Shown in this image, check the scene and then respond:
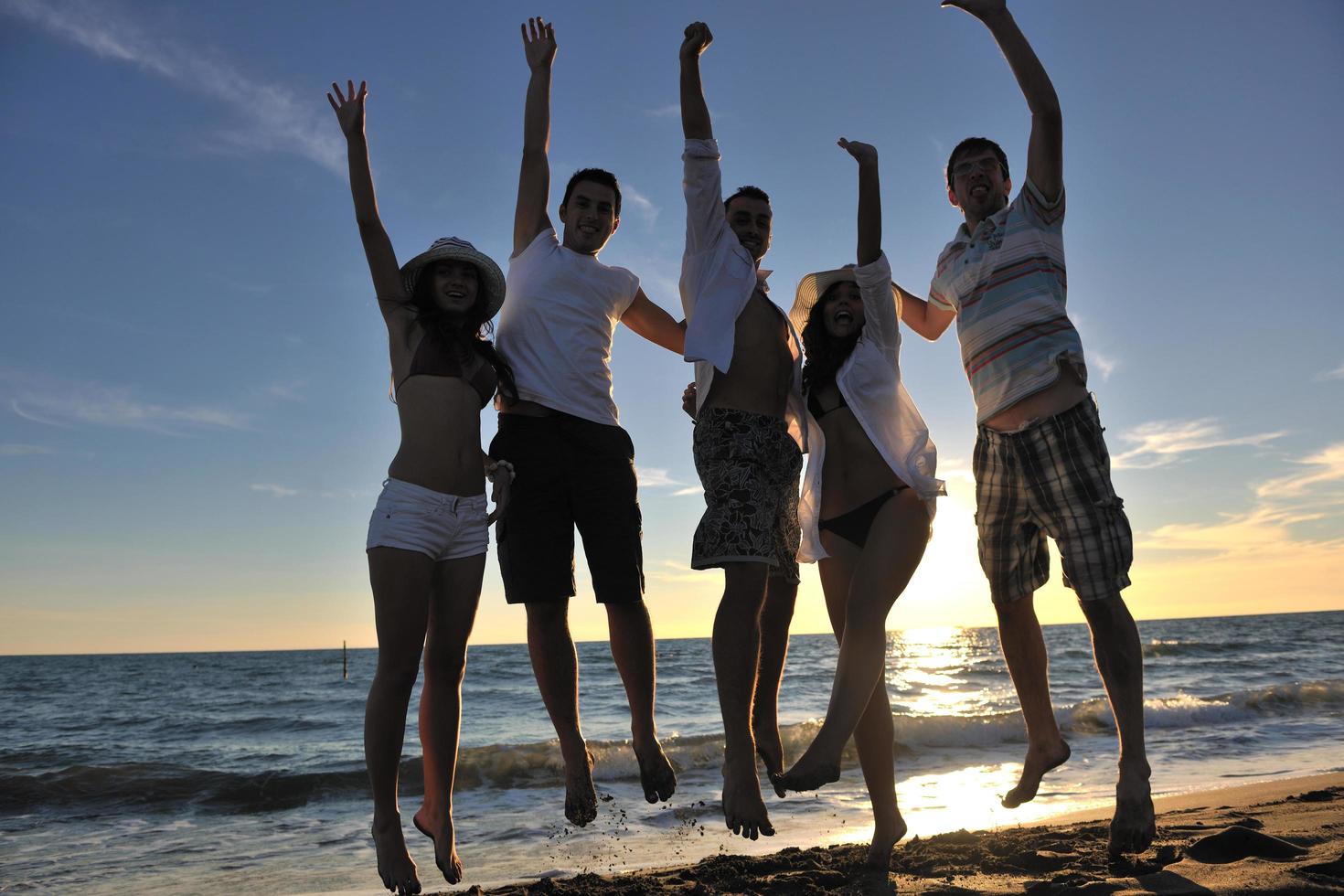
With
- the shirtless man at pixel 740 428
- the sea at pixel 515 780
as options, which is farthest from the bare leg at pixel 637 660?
the sea at pixel 515 780

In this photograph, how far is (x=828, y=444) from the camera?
412 cm

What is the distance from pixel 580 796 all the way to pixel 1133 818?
7.06 ft

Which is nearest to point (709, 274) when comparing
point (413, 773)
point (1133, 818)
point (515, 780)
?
point (1133, 818)

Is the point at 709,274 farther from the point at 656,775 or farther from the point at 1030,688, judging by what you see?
the point at 1030,688

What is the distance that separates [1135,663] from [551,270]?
293 centimetres

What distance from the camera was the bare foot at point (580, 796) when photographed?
12.2ft

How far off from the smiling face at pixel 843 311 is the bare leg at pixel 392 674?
2099mm

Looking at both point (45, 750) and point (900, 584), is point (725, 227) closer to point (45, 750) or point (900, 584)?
point (900, 584)

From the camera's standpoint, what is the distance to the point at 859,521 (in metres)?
3.97

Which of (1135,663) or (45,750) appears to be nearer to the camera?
(1135,663)

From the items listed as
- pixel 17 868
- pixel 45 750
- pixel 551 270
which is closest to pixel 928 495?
pixel 551 270

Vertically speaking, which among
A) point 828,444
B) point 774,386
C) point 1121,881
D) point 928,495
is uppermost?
point 774,386

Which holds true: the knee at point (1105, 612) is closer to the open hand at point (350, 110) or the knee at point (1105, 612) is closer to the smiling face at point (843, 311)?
the smiling face at point (843, 311)

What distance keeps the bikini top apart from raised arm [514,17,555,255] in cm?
66
